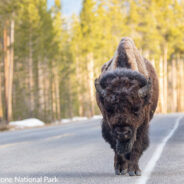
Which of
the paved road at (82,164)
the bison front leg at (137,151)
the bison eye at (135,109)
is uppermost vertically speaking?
the bison eye at (135,109)

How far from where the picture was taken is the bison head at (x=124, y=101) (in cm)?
726

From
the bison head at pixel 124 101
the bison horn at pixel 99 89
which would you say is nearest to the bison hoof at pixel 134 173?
the bison head at pixel 124 101

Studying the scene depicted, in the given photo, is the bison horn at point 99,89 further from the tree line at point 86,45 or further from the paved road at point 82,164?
the tree line at point 86,45

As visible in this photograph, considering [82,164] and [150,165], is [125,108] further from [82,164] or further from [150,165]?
[82,164]

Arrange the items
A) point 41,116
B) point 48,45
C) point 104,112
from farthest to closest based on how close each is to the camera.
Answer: point 48,45 → point 41,116 → point 104,112

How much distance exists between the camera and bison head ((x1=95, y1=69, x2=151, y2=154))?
7258 millimetres

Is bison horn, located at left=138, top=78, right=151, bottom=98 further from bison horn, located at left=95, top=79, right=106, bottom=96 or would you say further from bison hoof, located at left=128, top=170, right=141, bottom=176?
bison hoof, located at left=128, top=170, right=141, bottom=176

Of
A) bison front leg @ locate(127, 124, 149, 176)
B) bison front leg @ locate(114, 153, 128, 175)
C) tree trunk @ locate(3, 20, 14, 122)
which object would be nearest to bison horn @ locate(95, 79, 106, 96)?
bison front leg @ locate(127, 124, 149, 176)

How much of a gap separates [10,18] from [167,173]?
28.4m

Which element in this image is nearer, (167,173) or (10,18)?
(167,173)

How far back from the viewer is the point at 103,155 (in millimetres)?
10758

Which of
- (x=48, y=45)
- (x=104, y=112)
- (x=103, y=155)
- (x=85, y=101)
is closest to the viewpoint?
(x=104, y=112)

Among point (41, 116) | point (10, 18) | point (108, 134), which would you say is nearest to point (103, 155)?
point (108, 134)

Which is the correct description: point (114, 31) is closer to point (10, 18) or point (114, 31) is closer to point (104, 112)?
point (10, 18)
